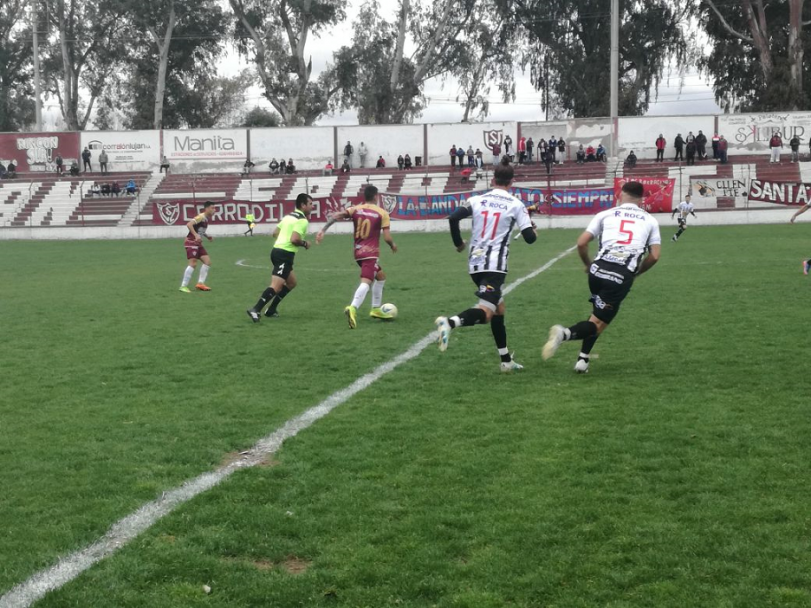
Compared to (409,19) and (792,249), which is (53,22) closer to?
(409,19)

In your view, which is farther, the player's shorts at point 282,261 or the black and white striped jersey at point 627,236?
the player's shorts at point 282,261

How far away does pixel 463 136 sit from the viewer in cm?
4938

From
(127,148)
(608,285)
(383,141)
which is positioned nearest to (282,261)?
(608,285)

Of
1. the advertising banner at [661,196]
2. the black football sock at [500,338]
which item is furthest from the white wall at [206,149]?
the black football sock at [500,338]

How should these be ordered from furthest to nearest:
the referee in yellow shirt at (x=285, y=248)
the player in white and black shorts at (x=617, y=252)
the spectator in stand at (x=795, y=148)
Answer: the spectator in stand at (x=795, y=148) < the referee in yellow shirt at (x=285, y=248) < the player in white and black shorts at (x=617, y=252)

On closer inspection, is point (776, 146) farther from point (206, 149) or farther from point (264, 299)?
point (264, 299)

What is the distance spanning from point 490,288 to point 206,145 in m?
45.4

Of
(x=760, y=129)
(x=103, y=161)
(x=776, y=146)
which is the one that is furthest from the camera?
Result: (x=103, y=161)

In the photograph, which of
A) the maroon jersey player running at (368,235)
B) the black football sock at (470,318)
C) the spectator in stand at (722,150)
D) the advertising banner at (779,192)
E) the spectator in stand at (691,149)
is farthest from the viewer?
the spectator in stand at (691,149)

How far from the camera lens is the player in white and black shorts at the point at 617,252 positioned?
799 cm

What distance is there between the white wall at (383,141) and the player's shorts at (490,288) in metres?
42.3

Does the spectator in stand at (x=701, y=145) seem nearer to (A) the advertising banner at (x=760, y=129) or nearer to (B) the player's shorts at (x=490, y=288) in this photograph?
(A) the advertising banner at (x=760, y=129)

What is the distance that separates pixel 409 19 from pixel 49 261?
3971 centimetres

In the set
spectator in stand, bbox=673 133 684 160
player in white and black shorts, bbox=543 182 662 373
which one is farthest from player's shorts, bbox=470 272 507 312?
spectator in stand, bbox=673 133 684 160
